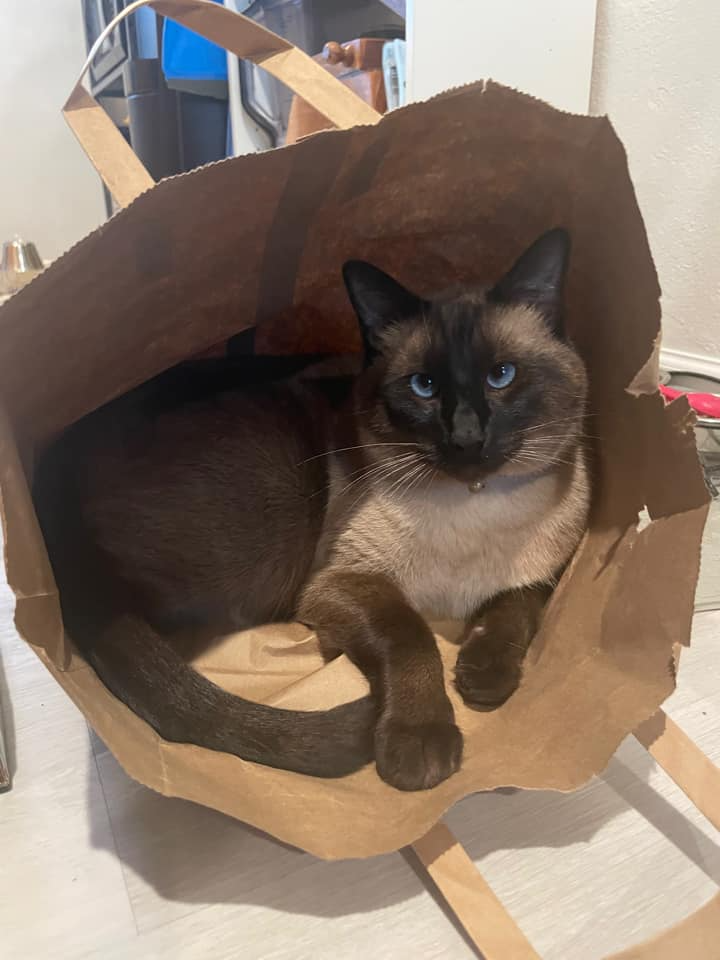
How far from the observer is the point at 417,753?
762 mm

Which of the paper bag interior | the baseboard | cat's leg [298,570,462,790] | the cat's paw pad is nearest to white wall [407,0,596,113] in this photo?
the baseboard

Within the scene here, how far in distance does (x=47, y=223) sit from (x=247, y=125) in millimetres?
2793

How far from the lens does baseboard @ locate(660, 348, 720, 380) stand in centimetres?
200

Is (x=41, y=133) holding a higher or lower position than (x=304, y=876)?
higher

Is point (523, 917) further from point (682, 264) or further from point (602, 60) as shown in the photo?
point (602, 60)

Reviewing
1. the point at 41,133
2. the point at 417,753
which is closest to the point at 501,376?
the point at 417,753

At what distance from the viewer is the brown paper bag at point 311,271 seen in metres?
0.70

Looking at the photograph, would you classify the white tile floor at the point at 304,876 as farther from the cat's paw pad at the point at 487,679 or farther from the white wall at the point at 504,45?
the white wall at the point at 504,45

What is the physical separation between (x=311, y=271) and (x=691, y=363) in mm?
1414

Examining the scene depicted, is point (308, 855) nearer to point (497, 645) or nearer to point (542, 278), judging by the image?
point (497, 645)

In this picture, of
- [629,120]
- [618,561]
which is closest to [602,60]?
[629,120]

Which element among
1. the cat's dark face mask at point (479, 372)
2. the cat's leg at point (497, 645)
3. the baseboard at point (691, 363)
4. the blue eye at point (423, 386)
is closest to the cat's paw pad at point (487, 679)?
the cat's leg at point (497, 645)

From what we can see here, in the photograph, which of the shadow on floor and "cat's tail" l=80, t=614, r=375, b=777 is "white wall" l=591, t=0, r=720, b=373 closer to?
the shadow on floor

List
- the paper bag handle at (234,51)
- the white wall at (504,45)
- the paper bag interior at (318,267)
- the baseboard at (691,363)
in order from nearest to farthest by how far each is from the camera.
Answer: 1. the paper bag interior at (318,267)
2. the paper bag handle at (234,51)
3. the white wall at (504,45)
4. the baseboard at (691,363)
